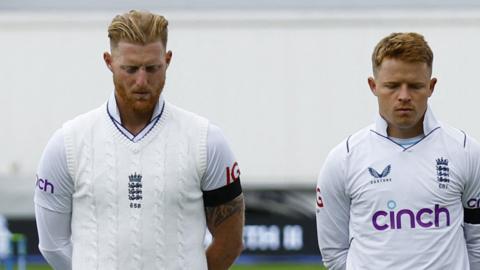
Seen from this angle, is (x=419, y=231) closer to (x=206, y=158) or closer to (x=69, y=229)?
(x=206, y=158)

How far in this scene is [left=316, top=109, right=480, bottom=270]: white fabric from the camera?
5.68 meters

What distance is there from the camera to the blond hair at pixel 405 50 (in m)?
5.68

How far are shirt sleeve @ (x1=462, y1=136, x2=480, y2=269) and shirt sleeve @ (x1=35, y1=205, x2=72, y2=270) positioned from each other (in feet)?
5.10

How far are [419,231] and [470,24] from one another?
1274 centimetres

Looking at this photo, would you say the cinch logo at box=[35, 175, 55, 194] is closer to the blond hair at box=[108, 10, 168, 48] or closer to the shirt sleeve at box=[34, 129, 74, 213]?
the shirt sleeve at box=[34, 129, 74, 213]

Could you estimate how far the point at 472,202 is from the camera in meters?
5.77

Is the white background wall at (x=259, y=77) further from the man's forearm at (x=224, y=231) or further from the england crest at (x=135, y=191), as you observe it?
the england crest at (x=135, y=191)

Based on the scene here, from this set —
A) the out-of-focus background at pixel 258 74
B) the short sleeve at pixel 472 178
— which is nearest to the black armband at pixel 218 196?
the short sleeve at pixel 472 178

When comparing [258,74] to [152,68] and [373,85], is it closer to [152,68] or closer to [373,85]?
[373,85]

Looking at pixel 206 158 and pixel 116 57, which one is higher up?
pixel 116 57

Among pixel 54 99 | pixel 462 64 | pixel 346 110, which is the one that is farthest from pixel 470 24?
pixel 54 99

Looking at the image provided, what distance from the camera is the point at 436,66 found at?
18141 mm

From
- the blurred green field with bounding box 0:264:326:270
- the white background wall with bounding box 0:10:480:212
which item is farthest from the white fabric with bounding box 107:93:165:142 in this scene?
the white background wall with bounding box 0:10:480:212

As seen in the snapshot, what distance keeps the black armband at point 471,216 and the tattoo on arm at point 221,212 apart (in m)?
0.92
